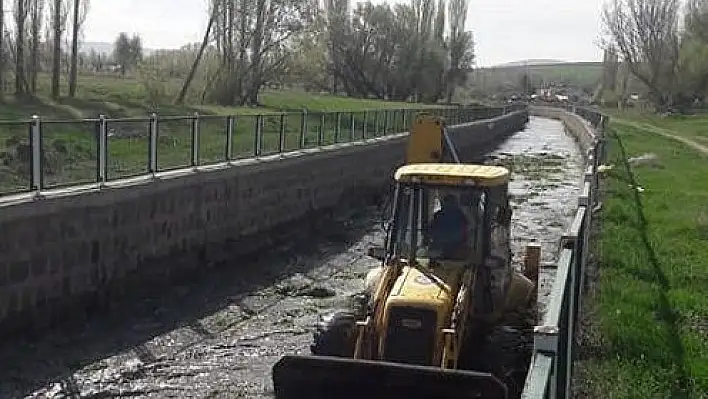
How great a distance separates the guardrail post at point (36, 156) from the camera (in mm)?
13330

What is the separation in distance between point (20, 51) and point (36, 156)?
23.9m

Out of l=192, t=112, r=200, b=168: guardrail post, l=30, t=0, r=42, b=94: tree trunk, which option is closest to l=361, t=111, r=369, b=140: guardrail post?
l=30, t=0, r=42, b=94: tree trunk

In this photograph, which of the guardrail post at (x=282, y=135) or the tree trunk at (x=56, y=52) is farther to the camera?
the tree trunk at (x=56, y=52)

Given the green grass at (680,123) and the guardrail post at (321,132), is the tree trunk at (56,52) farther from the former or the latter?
the green grass at (680,123)

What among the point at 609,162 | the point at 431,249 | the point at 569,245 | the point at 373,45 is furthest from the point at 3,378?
the point at 373,45

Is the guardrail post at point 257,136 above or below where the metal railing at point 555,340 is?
below

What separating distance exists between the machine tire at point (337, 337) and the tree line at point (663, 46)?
75.7 metres

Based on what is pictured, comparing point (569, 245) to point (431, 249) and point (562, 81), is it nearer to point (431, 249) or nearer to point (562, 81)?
point (431, 249)

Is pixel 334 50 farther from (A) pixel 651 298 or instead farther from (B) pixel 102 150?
(A) pixel 651 298

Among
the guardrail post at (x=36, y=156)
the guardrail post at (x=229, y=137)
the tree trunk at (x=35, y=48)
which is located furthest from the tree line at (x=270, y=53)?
the guardrail post at (x=36, y=156)

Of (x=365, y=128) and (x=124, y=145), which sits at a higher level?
(x=124, y=145)

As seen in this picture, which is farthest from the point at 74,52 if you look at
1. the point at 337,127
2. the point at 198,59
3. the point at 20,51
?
the point at 337,127

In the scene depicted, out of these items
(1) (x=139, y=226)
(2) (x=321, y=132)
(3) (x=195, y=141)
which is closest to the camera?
(1) (x=139, y=226)

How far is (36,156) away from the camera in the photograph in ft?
44.0
